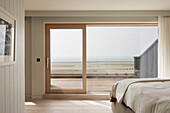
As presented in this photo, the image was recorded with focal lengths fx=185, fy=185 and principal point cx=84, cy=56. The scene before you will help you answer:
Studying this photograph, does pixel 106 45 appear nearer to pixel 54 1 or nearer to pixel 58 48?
pixel 58 48

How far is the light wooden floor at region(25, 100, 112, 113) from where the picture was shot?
3846 mm

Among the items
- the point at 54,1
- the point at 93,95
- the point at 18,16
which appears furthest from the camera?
the point at 93,95

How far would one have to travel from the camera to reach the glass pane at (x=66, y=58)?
16.8ft

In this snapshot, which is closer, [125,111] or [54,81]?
[125,111]

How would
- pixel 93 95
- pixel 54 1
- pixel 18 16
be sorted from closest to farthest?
pixel 18 16, pixel 54 1, pixel 93 95

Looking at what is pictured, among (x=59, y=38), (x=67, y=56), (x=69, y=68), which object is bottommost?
(x=69, y=68)

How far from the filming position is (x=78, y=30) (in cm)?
512

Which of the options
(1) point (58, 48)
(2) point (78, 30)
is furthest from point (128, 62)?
(1) point (58, 48)

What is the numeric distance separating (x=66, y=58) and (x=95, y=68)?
2.80ft

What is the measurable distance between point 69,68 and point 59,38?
0.88 m

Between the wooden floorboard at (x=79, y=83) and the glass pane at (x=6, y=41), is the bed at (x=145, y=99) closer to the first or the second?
the glass pane at (x=6, y=41)

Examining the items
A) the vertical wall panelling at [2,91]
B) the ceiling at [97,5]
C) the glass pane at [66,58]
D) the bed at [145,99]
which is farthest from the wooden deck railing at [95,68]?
the vertical wall panelling at [2,91]

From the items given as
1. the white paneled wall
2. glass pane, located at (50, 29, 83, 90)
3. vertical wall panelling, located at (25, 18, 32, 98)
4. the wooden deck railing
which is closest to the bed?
the white paneled wall

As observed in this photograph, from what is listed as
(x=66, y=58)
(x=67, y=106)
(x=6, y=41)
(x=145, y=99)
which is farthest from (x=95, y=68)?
(x=6, y=41)
